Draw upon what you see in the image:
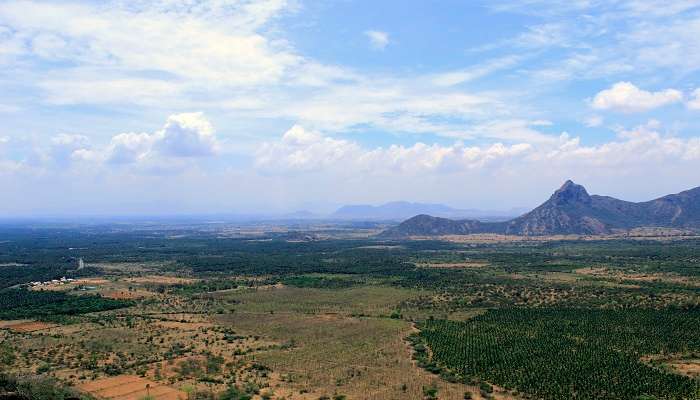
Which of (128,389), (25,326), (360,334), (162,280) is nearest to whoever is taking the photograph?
(128,389)

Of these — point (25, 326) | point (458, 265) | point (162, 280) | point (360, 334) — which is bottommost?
point (25, 326)

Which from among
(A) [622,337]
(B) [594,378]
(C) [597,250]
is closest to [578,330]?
(A) [622,337]

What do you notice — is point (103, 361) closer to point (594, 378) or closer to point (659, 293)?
point (594, 378)

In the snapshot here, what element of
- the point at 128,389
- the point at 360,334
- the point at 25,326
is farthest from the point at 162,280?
the point at 128,389

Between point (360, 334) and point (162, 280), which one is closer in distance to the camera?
point (360, 334)

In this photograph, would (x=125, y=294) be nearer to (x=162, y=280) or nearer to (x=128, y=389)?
(x=162, y=280)

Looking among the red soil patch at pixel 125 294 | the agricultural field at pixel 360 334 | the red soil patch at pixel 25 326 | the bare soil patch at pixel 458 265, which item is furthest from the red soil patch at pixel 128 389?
the bare soil patch at pixel 458 265

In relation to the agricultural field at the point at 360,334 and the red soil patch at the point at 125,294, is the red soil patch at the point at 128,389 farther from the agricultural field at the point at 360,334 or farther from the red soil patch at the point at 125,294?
the red soil patch at the point at 125,294

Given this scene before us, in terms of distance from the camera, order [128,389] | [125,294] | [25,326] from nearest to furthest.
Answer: [128,389] → [25,326] → [125,294]

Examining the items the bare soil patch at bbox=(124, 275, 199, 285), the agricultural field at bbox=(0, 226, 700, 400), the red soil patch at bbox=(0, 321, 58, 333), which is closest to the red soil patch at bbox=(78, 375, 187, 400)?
the agricultural field at bbox=(0, 226, 700, 400)
